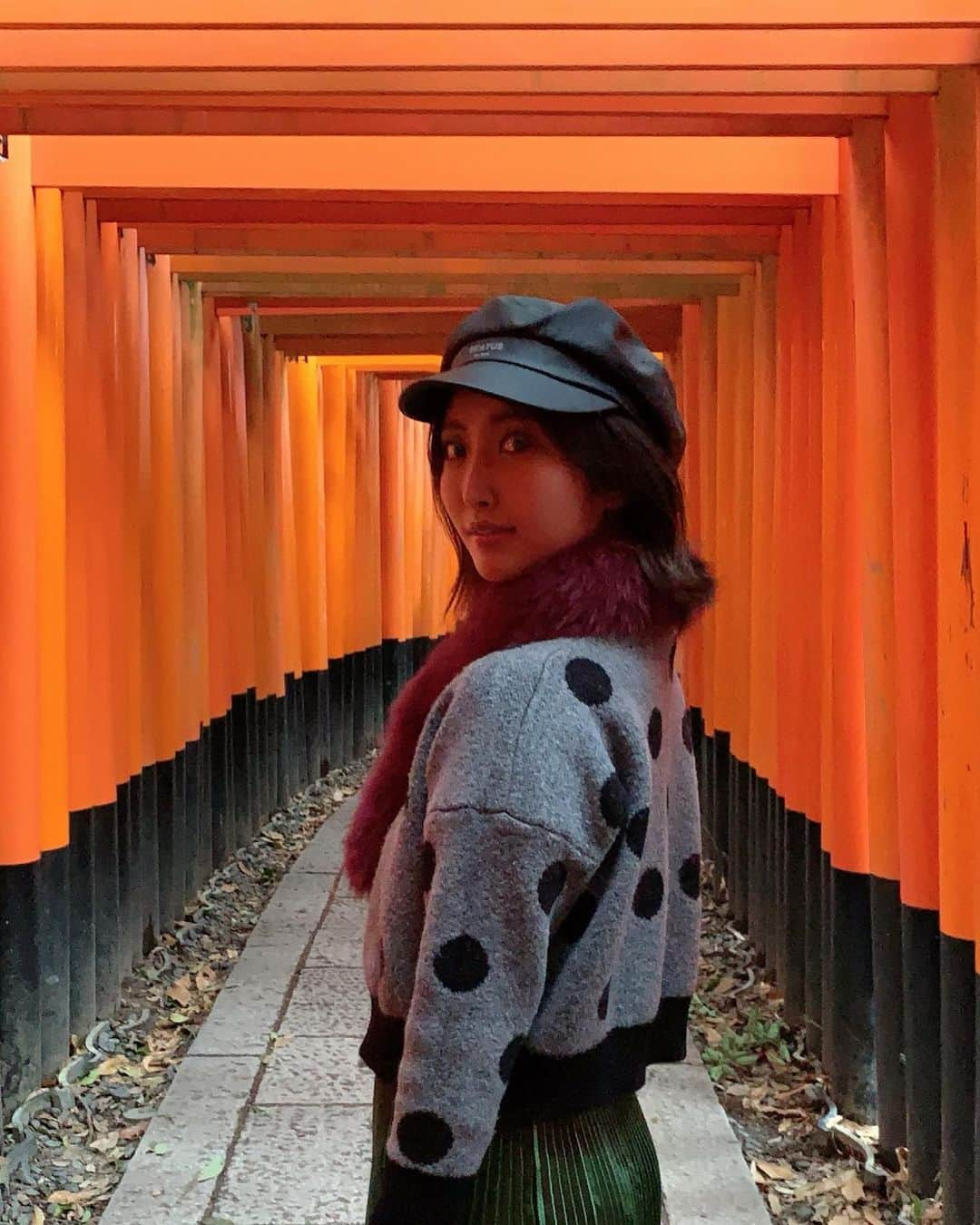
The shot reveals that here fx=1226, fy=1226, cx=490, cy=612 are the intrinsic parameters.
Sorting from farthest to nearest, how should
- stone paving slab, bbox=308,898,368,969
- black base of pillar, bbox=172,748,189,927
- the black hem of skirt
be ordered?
black base of pillar, bbox=172,748,189,927
stone paving slab, bbox=308,898,368,969
the black hem of skirt

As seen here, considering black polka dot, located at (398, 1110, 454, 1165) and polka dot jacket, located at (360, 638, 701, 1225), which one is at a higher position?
polka dot jacket, located at (360, 638, 701, 1225)

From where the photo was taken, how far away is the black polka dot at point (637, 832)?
127 centimetres

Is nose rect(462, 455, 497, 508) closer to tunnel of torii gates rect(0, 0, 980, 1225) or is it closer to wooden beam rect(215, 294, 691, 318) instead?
tunnel of torii gates rect(0, 0, 980, 1225)

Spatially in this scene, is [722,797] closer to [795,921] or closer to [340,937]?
[795,921]

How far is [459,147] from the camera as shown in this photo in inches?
148

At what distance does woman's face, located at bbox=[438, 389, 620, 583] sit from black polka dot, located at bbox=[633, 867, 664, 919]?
1.23ft

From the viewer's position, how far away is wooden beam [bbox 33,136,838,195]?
3707 mm

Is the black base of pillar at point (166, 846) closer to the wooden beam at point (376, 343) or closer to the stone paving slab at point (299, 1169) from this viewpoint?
the stone paving slab at point (299, 1169)

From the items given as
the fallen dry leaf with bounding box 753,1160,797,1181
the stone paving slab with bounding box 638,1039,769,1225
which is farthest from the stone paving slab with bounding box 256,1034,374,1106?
the fallen dry leaf with bounding box 753,1160,797,1181

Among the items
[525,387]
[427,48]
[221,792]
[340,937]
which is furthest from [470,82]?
[221,792]

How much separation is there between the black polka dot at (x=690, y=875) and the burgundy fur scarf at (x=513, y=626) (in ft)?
1.17

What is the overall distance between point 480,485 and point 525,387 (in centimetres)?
13

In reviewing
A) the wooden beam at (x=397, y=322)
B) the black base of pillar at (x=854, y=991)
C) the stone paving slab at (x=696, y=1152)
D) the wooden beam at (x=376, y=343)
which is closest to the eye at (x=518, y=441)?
the stone paving slab at (x=696, y=1152)

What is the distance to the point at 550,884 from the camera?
1.19 meters
